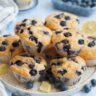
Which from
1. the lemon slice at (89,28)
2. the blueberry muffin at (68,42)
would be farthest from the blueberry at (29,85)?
the lemon slice at (89,28)

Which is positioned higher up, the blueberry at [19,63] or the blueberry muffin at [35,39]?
the blueberry muffin at [35,39]

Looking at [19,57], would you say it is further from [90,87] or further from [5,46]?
[90,87]

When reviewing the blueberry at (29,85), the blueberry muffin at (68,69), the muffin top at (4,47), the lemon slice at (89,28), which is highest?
the muffin top at (4,47)

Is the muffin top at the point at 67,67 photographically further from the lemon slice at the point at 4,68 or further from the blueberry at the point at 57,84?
the lemon slice at the point at 4,68

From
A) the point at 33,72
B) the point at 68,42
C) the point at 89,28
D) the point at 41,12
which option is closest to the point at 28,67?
the point at 33,72

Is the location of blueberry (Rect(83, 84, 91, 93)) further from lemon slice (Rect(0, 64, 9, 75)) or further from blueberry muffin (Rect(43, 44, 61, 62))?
lemon slice (Rect(0, 64, 9, 75))

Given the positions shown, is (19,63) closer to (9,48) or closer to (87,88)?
(9,48)

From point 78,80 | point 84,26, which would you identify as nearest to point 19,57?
point 78,80
